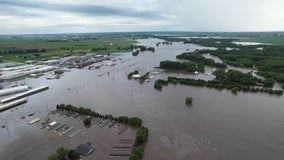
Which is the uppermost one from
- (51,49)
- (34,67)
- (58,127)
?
(51,49)

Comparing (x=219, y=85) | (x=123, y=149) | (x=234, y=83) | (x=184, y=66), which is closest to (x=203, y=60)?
(x=184, y=66)

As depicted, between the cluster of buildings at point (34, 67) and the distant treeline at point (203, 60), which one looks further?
the distant treeline at point (203, 60)

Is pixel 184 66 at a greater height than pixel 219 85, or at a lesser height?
greater

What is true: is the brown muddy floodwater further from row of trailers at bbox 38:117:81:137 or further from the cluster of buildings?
the cluster of buildings

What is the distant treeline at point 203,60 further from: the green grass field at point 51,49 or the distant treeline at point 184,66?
the green grass field at point 51,49

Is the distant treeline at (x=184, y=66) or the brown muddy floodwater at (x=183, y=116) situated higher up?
the distant treeline at (x=184, y=66)

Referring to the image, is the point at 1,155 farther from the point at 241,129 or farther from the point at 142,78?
the point at 142,78

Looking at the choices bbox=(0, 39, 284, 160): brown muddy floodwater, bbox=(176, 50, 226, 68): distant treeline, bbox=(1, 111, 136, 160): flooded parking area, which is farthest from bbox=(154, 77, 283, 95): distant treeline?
bbox=(176, 50, 226, 68): distant treeline

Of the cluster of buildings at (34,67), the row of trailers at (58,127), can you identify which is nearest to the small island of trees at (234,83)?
the row of trailers at (58,127)

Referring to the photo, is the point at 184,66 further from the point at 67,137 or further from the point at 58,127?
the point at 67,137
